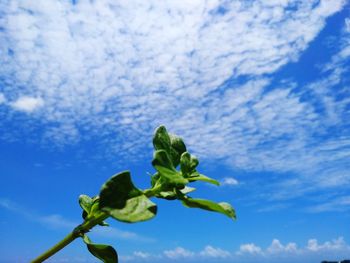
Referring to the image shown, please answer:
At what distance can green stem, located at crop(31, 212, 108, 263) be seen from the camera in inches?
44.2

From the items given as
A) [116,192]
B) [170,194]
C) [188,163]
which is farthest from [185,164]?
[116,192]

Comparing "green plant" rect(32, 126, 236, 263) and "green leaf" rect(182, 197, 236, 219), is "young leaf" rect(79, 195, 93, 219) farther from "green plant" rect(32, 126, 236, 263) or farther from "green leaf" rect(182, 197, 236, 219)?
"green leaf" rect(182, 197, 236, 219)

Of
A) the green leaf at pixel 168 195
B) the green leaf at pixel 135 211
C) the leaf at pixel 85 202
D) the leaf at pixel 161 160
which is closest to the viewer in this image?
the green leaf at pixel 135 211

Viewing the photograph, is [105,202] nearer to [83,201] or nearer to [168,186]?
[168,186]

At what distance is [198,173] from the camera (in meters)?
1.40

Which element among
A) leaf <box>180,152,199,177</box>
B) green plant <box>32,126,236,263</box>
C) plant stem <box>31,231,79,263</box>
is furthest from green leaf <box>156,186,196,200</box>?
plant stem <box>31,231,79,263</box>

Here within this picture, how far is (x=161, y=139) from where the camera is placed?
4.31 ft

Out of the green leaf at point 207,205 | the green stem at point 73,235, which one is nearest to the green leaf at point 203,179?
the green leaf at point 207,205

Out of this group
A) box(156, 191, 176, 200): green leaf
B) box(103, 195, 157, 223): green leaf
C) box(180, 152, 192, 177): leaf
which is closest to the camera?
box(103, 195, 157, 223): green leaf

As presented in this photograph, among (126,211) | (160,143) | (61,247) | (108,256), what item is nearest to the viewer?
(126,211)

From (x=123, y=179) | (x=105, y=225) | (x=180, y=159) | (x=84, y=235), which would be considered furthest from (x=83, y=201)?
(x=123, y=179)

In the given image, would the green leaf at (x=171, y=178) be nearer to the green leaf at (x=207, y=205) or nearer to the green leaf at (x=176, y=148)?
the green leaf at (x=207, y=205)

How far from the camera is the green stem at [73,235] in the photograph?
112 cm

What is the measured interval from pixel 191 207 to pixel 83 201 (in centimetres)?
46
